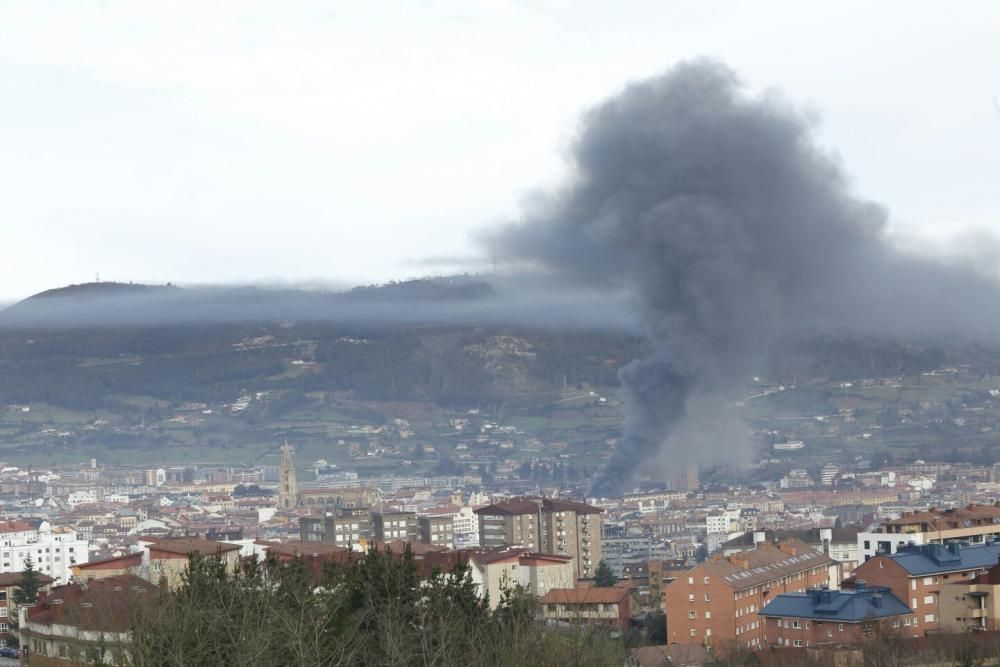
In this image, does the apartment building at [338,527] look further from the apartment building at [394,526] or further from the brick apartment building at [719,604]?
the brick apartment building at [719,604]

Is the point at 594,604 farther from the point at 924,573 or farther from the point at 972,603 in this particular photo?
the point at 972,603

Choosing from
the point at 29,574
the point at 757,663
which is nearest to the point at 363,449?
the point at 29,574

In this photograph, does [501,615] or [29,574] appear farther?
[29,574]

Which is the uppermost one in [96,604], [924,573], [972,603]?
[96,604]

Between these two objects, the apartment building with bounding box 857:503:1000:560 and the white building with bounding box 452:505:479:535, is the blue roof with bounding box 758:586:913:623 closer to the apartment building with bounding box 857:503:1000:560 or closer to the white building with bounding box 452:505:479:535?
the apartment building with bounding box 857:503:1000:560

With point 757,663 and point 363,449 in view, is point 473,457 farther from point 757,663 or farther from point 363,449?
point 757,663

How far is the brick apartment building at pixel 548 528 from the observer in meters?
86.0

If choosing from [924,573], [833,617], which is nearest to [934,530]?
[924,573]

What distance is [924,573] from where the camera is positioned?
44.2m

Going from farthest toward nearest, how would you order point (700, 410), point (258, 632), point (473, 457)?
point (473, 457), point (700, 410), point (258, 632)

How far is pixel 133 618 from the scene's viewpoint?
26.7 meters

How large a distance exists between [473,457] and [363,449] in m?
11.4

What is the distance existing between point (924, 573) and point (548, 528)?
43.1 meters

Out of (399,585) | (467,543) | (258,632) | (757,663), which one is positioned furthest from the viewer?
(467,543)
